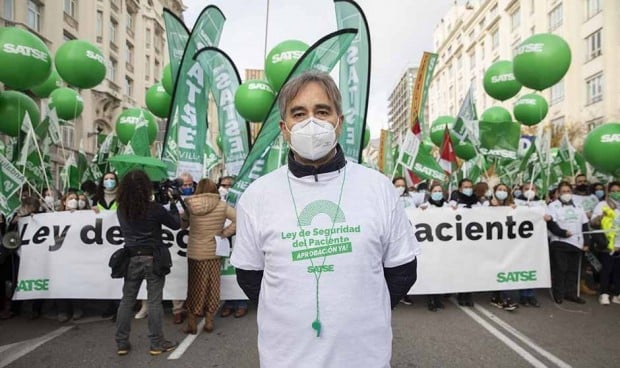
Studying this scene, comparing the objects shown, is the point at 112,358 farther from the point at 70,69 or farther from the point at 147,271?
the point at 70,69

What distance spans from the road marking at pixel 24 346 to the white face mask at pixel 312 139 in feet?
14.6

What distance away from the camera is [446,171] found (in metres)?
8.91

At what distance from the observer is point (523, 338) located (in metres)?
4.99

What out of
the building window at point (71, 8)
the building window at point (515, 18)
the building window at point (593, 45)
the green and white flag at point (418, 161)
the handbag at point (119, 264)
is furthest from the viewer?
the building window at point (515, 18)

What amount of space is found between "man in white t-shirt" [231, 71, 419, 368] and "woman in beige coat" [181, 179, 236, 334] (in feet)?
12.3

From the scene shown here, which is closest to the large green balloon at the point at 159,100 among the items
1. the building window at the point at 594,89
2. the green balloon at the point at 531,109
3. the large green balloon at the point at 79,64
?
the large green balloon at the point at 79,64

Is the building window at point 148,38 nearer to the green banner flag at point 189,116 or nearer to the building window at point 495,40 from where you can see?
the green banner flag at point 189,116

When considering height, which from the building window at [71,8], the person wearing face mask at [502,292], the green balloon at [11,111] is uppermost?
the building window at [71,8]

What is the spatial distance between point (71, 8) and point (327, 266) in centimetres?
2964

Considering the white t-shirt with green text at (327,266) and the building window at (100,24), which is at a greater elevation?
the building window at (100,24)

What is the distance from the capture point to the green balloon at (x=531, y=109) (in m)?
11.2

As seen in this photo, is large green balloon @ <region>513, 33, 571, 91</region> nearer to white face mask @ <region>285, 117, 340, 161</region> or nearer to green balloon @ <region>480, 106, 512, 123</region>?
green balloon @ <region>480, 106, 512, 123</region>

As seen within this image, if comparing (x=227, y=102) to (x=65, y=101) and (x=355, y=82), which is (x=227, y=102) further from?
(x=65, y=101)

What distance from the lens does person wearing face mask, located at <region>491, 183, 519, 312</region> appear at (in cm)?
625
